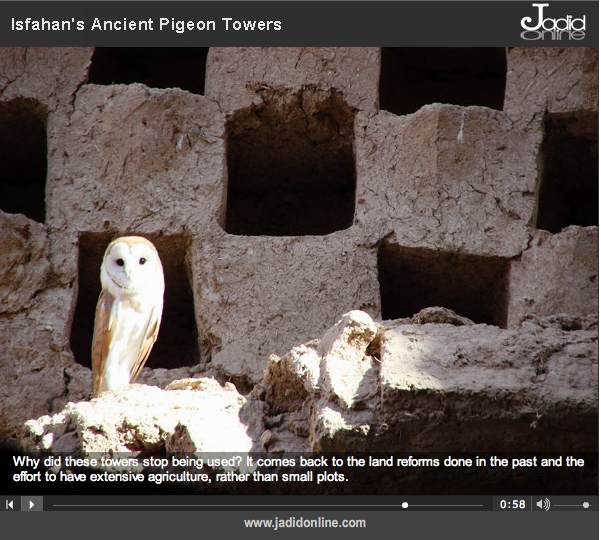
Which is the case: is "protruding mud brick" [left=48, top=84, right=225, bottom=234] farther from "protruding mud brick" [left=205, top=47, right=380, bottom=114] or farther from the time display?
the time display

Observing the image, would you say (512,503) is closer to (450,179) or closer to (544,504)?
(544,504)

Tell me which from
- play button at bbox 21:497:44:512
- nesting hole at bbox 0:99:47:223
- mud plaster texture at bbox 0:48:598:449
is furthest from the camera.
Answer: nesting hole at bbox 0:99:47:223

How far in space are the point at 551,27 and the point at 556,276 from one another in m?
1.13

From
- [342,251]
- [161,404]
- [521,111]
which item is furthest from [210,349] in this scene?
[521,111]

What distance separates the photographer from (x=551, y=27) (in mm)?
5168

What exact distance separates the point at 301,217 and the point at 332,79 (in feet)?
2.82

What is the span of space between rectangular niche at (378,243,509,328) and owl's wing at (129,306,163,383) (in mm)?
1040

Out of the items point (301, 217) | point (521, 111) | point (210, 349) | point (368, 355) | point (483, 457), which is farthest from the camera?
point (301, 217)

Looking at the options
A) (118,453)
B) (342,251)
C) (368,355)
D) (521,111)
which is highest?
(521,111)

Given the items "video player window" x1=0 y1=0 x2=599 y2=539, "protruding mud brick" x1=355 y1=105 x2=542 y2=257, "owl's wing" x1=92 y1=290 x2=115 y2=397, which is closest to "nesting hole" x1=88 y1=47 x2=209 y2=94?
"video player window" x1=0 y1=0 x2=599 y2=539

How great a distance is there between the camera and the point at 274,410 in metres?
4.40

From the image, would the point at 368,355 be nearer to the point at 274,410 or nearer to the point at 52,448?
the point at 274,410

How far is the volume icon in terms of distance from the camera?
3.96 meters

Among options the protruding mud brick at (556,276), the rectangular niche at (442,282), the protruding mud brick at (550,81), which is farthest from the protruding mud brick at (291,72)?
the protruding mud brick at (556,276)
